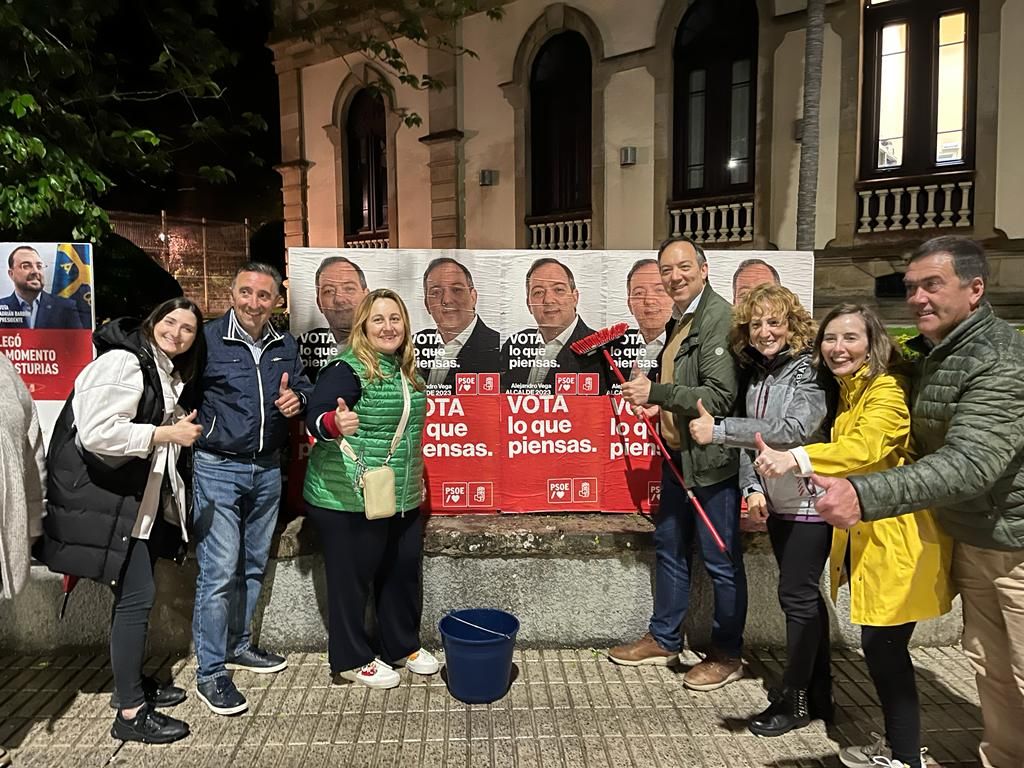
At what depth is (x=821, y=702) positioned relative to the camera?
331cm

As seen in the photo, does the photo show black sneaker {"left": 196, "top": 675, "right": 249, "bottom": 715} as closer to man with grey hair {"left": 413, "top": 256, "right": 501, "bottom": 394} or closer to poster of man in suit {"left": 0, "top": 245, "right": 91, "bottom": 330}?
man with grey hair {"left": 413, "top": 256, "right": 501, "bottom": 394}

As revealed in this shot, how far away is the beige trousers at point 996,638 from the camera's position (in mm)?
2486

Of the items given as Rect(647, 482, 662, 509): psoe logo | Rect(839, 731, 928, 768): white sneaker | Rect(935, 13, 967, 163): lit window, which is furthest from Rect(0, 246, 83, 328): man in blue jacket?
Rect(935, 13, 967, 163): lit window

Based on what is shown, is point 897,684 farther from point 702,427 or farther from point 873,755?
point 702,427

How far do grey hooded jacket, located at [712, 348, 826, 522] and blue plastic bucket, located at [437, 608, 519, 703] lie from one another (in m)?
1.37

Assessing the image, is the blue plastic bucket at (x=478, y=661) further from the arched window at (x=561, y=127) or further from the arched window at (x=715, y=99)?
the arched window at (x=561, y=127)

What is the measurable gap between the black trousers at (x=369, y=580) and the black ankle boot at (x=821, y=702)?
1.93 m

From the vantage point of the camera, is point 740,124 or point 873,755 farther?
point 740,124

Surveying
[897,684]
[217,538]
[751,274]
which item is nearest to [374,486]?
[217,538]

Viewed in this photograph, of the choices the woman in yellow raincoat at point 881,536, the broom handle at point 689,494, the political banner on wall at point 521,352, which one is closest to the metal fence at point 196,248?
the political banner on wall at point 521,352

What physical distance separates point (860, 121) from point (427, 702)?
11.1 metres

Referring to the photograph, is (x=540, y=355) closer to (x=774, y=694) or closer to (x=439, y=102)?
(x=774, y=694)

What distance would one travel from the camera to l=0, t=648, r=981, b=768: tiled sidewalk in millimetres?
3094

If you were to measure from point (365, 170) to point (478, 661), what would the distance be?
16244mm
